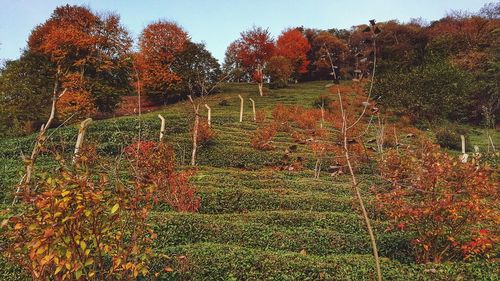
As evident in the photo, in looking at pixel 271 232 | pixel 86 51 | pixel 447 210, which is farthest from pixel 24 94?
pixel 447 210

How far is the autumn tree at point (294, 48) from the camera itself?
2109 inches

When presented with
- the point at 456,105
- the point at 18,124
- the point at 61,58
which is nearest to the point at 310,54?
the point at 456,105

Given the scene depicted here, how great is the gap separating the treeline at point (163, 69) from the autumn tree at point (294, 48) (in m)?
6.99

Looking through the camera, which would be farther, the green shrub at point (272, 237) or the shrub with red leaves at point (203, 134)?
the shrub with red leaves at point (203, 134)

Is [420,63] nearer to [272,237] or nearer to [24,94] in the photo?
[272,237]

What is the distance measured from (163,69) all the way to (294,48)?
78.7 ft

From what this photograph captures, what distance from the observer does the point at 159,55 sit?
37438 mm

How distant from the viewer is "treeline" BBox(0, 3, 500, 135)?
26.5 metres

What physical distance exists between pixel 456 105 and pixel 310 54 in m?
36.9

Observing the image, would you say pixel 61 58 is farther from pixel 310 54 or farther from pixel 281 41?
pixel 310 54

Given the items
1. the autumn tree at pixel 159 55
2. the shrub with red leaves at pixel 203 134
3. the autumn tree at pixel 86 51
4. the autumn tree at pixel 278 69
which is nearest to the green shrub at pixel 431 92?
the shrub with red leaves at pixel 203 134

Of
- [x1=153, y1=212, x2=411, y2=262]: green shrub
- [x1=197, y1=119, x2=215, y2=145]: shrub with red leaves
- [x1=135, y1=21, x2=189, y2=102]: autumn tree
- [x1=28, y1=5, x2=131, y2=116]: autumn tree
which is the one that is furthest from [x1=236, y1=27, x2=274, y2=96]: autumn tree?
[x1=153, y1=212, x2=411, y2=262]: green shrub

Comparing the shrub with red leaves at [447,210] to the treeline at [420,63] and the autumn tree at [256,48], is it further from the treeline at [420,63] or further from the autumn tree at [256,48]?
the autumn tree at [256,48]

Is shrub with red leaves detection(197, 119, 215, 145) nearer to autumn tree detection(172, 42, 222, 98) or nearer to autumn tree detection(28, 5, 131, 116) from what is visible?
autumn tree detection(28, 5, 131, 116)
